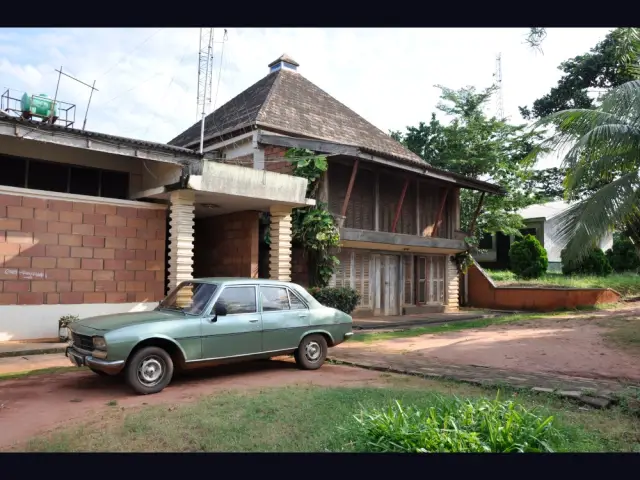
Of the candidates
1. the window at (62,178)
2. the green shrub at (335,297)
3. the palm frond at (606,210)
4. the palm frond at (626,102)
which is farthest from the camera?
the green shrub at (335,297)

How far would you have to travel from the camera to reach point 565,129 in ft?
38.9

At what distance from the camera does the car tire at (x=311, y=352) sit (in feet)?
27.0

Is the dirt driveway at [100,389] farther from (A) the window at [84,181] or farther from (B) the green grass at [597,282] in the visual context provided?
(B) the green grass at [597,282]

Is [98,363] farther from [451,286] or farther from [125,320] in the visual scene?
[451,286]

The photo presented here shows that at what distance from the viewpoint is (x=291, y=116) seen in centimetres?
1781

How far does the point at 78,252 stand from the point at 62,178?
2095 millimetres

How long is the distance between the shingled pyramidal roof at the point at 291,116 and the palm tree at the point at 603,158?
17.5 ft

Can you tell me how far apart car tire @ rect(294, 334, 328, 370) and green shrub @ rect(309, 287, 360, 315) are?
5782mm

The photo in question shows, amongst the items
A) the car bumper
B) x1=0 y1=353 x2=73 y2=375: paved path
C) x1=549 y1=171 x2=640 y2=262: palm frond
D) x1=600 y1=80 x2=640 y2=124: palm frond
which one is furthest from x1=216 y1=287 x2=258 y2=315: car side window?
x1=600 y1=80 x2=640 y2=124: palm frond

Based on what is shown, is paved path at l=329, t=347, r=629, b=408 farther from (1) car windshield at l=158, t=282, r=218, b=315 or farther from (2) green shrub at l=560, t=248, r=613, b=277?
(2) green shrub at l=560, t=248, r=613, b=277

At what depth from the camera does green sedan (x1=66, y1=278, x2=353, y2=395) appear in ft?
21.4

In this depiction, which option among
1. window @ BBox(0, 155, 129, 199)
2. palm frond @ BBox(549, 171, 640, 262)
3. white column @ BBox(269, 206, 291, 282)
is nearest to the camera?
palm frond @ BBox(549, 171, 640, 262)

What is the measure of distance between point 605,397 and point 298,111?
47.2ft

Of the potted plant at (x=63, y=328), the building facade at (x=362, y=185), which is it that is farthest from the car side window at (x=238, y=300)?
the building facade at (x=362, y=185)
